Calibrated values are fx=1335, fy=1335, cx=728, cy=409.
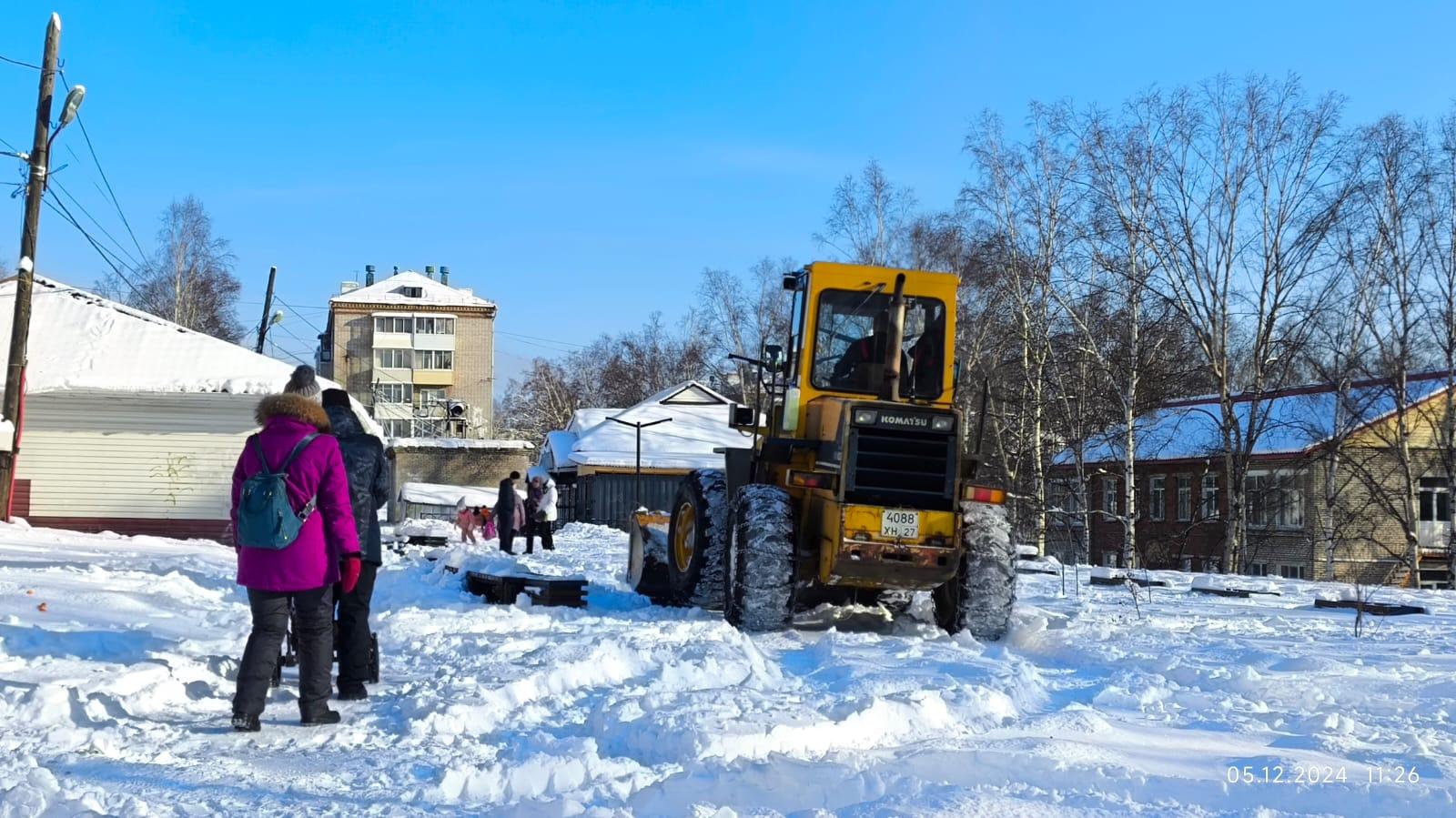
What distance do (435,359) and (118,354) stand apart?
61.7 meters

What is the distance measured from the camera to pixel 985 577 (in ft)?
31.7

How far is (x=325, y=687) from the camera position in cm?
597

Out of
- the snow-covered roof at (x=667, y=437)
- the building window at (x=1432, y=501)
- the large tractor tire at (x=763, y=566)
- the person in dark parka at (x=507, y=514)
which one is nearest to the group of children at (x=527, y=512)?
the person in dark parka at (x=507, y=514)

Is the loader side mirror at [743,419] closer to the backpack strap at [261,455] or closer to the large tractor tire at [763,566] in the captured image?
the large tractor tire at [763,566]

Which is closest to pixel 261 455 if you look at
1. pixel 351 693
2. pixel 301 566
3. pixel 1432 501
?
pixel 301 566

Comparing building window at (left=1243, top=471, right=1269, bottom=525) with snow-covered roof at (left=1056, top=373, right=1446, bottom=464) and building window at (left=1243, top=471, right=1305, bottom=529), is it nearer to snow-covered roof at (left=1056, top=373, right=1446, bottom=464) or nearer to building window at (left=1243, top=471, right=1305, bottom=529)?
building window at (left=1243, top=471, right=1305, bottom=529)

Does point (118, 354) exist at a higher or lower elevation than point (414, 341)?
lower

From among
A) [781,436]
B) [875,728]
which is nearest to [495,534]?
[781,436]

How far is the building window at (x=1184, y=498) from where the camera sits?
42250mm

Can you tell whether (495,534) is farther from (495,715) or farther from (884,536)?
(495,715)

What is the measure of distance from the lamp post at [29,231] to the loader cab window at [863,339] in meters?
15.4

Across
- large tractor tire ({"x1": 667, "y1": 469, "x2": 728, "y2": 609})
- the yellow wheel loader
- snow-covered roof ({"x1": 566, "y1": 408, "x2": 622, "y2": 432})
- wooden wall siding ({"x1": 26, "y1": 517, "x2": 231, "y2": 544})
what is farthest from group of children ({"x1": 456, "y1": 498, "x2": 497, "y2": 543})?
snow-covered roof ({"x1": 566, "y1": 408, "x2": 622, "y2": 432})

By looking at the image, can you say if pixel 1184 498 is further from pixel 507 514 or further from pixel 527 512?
pixel 507 514

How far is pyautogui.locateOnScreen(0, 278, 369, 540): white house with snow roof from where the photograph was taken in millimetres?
24438
